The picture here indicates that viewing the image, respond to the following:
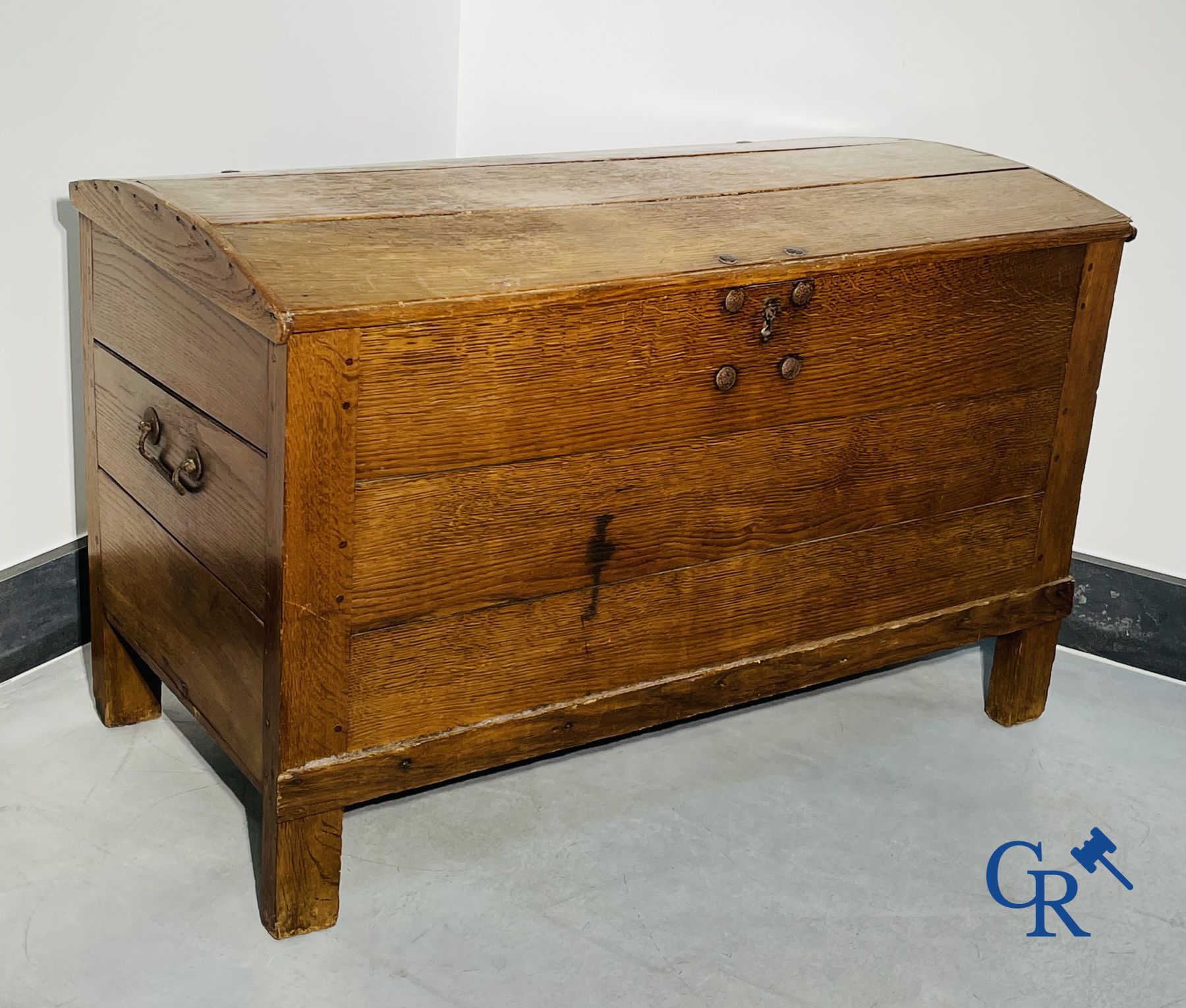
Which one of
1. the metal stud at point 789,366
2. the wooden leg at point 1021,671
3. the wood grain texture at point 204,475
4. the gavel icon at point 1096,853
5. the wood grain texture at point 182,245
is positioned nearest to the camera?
the wood grain texture at point 182,245

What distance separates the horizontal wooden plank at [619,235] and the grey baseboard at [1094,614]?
682mm

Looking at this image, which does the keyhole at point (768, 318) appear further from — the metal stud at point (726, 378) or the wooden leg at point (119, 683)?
the wooden leg at point (119, 683)

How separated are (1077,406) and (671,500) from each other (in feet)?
2.33

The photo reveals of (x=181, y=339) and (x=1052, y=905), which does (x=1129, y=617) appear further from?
(x=181, y=339)

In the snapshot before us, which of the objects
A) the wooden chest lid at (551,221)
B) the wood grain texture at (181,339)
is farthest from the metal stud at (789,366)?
the wood grain texture at (181,339)

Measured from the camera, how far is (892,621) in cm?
202

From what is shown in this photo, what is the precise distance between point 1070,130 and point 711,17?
65 cm

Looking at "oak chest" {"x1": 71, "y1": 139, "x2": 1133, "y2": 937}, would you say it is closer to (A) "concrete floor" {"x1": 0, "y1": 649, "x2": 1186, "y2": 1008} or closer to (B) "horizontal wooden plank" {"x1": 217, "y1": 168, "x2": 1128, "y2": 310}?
(B) "horizontal wooden plank" {"x1": 217, "y1": 168, "x2": 1128, "y2": 310}

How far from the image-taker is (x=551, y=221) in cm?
169

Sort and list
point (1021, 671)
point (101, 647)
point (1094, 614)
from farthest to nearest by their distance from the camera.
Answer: point (1094, 614) → point (1021, 671) → point (101, 647)

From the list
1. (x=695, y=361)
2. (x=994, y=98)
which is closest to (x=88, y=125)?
(x=695, y=361)

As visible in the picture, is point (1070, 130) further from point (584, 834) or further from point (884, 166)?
point (584, 834)

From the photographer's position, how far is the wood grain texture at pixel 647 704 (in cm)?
160

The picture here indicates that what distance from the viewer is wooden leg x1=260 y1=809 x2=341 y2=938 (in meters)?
1.58
